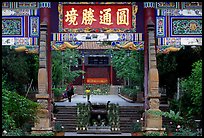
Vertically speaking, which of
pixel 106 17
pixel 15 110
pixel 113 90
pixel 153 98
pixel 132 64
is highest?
Answer: pixel 106 17

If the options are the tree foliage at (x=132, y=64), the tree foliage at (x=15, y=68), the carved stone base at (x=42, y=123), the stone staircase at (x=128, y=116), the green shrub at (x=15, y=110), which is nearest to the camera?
the green shrub at (x=15, y=110)

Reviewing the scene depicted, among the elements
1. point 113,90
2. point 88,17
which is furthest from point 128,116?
point 113,90

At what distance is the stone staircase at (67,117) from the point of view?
67.0ft

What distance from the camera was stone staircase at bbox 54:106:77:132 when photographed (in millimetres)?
20422

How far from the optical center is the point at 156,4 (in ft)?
55.6

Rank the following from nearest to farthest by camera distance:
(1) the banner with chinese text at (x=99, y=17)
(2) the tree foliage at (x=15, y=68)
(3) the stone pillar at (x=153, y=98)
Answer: (3) the stone pillar at (x=153, y=98) → (1) the banner with chinese text at (x=99, y=17) → (2) the tree foliage at (x=15, y=68)

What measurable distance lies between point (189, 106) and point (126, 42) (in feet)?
11.9

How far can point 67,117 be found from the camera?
21.7m

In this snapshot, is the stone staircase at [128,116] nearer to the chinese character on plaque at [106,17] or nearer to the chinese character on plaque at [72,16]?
the chinese character on plaque at [106,17]

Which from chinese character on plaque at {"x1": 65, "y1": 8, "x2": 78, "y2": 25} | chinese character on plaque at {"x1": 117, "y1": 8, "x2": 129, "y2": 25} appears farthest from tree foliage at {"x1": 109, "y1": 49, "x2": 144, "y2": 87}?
chinese character on plaque at {"x1": 65, "y1": 8, "x2": 78, "y2": 25}

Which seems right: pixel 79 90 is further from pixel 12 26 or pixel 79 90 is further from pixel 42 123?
pixel 42 123

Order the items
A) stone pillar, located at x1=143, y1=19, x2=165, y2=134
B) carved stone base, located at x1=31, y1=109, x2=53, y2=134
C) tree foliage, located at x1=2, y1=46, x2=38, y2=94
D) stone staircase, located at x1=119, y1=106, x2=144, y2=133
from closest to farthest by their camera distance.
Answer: carved stone base, located at x1=31, y1=109, x2=53, y2=134 < stone pillar, located at x1=143, y1=19, x2=165, y2=134 < stone staircase, located at x1=119, y1=106, x2=144, y2=133 < tree foliage, located at x1=2, y1=46, x2=38, y2=94

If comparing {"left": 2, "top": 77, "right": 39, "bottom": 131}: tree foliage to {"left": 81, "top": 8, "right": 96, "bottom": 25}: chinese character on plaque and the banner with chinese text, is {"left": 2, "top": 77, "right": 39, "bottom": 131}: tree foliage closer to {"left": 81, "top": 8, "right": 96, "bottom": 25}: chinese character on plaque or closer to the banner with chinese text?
the banner with chinese text

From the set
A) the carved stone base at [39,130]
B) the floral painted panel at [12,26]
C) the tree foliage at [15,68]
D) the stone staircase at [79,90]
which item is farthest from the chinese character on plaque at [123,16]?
the stone staircase at [79,90]
